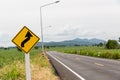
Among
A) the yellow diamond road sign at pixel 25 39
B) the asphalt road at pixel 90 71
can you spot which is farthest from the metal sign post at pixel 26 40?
the asphalt road at pixel 90 71

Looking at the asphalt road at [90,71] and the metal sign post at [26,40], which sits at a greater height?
the metal sign post at [26,40]

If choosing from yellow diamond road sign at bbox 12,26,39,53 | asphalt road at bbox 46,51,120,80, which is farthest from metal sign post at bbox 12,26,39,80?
asphalt road at bbox 46,51,120,80

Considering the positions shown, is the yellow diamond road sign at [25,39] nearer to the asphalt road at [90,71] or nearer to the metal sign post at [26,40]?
the metal sign post at [26,40]

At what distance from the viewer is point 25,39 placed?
1213 centimetres

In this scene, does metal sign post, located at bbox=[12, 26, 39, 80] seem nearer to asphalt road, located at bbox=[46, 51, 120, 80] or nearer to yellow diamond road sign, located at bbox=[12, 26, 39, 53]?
yellow diamond road sign, located at bbox=[12, 26, 39, 53]

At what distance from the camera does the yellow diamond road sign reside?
1205 cm

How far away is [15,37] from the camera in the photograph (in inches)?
474

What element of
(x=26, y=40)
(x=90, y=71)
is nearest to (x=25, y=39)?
(x=26, y=40)

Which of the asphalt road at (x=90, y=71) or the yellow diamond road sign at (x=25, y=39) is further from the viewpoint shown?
the asphalt road at (x=90, y=71)

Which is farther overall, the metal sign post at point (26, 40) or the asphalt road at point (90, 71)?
the asphalt road at point (90, 71)

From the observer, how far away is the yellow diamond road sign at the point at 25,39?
12047 mm

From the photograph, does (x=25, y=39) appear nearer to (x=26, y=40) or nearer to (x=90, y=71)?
(x=26, y=40)

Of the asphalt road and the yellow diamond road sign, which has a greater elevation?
the yellow diamond road sign

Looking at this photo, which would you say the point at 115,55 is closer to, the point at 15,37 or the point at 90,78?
the point at 90,78
